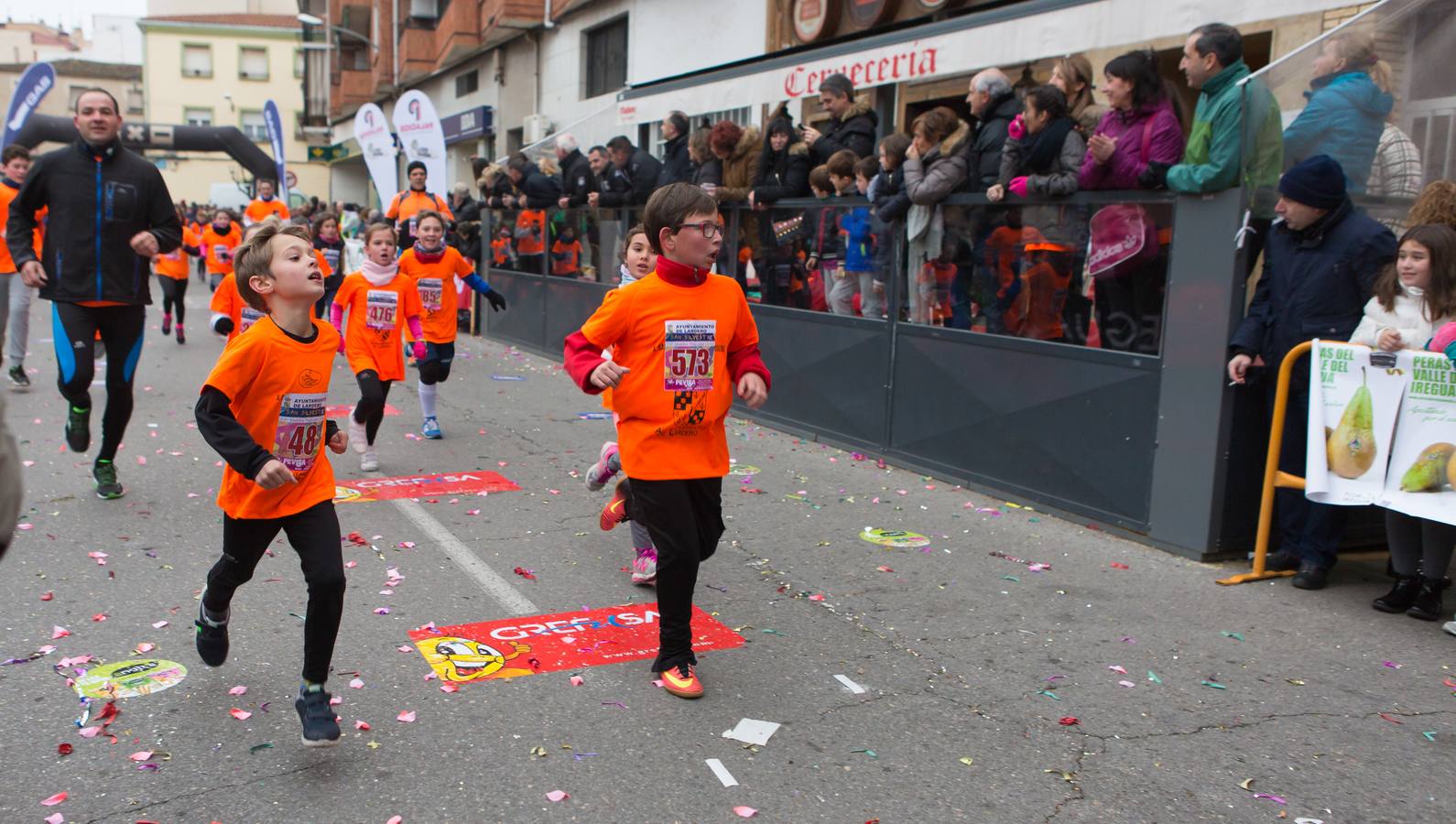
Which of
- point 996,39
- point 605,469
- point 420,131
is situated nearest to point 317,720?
point 605,469

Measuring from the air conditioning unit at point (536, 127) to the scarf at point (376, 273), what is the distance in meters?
15.5

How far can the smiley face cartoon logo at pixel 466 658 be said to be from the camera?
14.2ft

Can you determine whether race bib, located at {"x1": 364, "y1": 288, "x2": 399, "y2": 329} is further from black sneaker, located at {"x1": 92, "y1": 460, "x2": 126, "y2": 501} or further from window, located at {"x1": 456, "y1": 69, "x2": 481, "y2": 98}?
window, located at {"x1": 456, "y1": 69, "x2": 481, "y2": 98}

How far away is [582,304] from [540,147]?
258 inches

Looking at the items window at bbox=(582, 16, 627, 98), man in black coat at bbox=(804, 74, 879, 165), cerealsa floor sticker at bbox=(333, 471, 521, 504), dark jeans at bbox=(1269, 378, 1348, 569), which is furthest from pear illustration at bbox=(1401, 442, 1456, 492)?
window at bbox=(582, 16, 627, 98)

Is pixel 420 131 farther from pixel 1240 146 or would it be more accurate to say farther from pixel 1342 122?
pixel 1342 122

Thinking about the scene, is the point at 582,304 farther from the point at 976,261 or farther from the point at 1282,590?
the point at 1282,590

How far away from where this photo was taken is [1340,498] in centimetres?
551

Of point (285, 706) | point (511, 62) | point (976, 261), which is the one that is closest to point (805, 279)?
point (976, 261)

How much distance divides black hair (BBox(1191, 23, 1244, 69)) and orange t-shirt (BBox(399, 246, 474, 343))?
5721 mm

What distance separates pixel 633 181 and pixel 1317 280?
7.84 metres

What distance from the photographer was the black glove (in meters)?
6.29

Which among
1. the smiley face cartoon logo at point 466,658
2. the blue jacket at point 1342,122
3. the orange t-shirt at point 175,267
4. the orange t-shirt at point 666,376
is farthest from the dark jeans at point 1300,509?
the orange t-shirt at point 175,267

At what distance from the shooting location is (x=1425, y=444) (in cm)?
527
